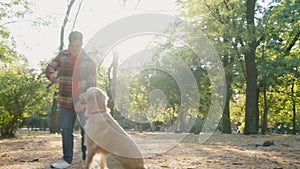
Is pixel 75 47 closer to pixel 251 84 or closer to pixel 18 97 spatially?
pixel 18 97

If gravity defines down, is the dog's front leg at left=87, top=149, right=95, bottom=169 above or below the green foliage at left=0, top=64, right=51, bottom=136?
below

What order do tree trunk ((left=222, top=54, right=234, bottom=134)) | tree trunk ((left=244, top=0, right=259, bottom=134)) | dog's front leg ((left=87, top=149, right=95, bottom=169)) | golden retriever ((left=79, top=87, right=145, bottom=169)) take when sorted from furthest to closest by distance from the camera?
tree trunk ((left=222, top=54, right=234, bottom=134)) < tree trunk ((left=244, top=0, right=259, bottom=134)) < dog's front leg ((left=87, top=149, right=95, bottom=169)) < golden retriever ((left=79, top=87, right=145, bottom=169))

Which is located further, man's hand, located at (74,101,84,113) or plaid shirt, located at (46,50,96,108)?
plaid shirt, located at (46,50,96,108)

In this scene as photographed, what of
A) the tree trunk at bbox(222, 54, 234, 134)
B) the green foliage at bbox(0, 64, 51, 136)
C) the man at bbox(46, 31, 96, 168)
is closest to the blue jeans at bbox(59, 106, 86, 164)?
the man at bbox(46, 31, 96, 168)

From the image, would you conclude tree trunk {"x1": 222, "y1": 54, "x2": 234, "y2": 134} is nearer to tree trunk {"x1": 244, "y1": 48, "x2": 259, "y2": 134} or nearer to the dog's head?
tree trunk {"x1": 244, "y1": 48, "x2": 259, "y2": 134}

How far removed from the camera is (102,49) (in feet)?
68.6

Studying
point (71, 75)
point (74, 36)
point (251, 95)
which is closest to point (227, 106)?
point (251, 95)

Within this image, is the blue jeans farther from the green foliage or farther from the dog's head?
the green foliage

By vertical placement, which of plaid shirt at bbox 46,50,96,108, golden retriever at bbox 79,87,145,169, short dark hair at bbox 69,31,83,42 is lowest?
golden retriever at bbox 79,87,145,169

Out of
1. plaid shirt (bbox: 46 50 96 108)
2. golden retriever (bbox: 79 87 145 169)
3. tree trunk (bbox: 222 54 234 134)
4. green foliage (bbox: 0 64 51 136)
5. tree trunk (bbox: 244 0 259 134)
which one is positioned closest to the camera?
golden retriever (bbox: 79 87 145 169)

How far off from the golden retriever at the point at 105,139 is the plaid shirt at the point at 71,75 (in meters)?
0.46

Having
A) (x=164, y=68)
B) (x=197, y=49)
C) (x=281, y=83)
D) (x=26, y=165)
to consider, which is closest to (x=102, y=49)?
(x=164, y=68)

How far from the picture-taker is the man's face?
15.1 ft

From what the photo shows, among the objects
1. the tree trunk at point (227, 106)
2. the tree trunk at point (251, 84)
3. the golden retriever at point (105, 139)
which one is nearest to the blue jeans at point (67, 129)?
the golden retriever at point (105, 139)
